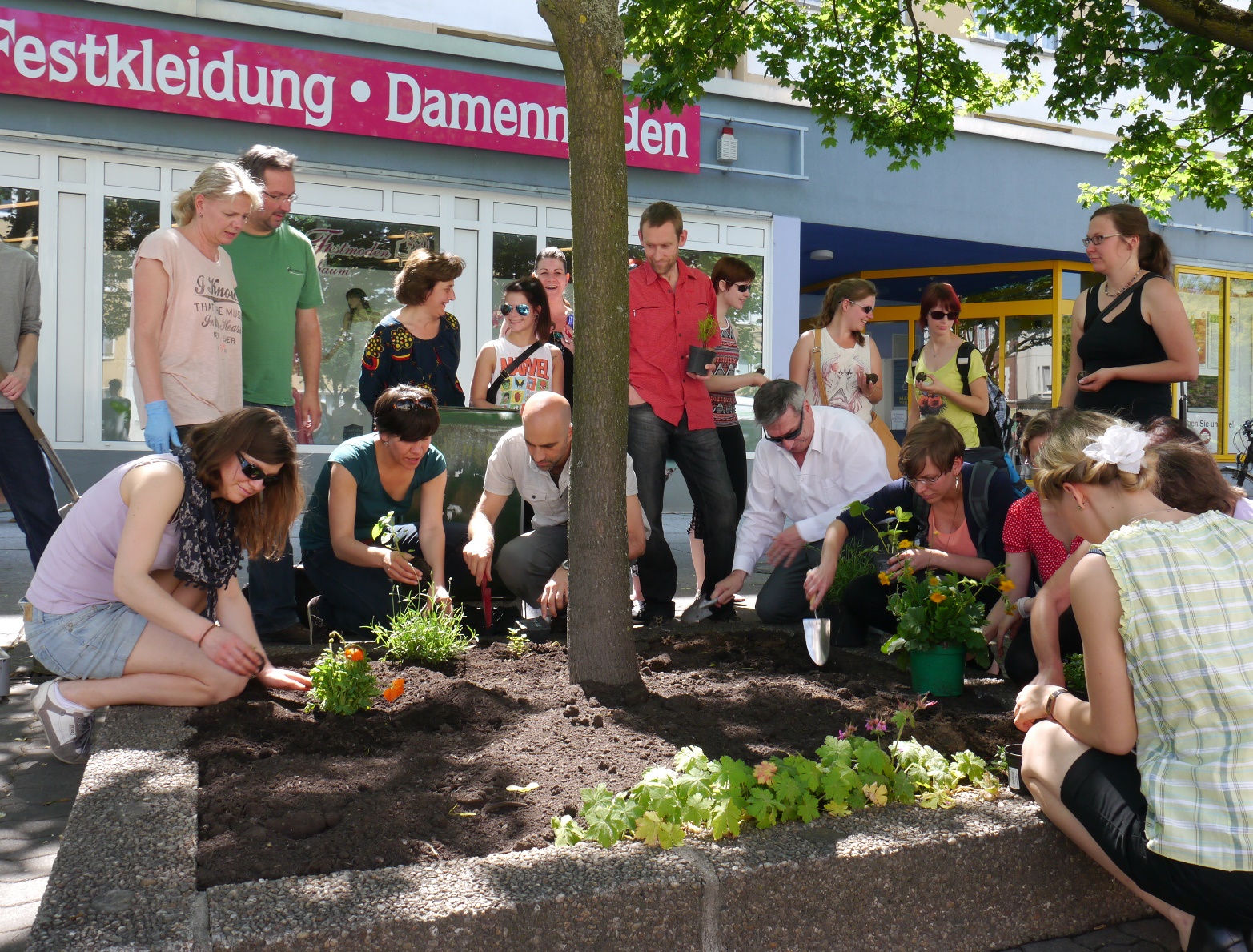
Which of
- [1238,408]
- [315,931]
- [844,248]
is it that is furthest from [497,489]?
[1238,408]

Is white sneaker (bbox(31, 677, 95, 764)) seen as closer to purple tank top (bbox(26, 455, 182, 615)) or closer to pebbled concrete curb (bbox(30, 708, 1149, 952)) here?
purple tank top (bbox(26, 455, 182, 615))

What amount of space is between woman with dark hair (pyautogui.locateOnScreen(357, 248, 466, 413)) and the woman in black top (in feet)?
9.78

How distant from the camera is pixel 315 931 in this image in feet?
6.36

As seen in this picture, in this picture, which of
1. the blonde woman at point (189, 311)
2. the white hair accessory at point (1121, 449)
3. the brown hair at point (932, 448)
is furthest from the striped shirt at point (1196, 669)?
the blonde woman at point (189, 311)

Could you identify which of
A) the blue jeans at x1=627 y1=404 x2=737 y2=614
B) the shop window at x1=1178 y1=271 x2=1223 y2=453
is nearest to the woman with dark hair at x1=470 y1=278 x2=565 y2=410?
the blue jeans at x1=627 y1=404 x2=737 y2=614

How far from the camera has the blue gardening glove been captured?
4.16 metres

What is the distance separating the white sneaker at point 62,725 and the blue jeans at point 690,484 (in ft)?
8.72

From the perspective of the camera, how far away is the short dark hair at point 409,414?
4.60 meters

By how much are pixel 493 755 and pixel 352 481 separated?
1947 mm

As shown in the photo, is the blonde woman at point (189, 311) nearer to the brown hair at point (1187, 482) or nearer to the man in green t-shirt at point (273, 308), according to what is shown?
the man in green t-shirt at point (273, 308)

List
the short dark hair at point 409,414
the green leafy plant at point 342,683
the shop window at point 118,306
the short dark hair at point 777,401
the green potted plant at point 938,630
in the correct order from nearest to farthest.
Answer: the green leafy plant at point 342,683
the green potted plant at point 938,630
the short dark hair at point 409,414
the short dark hair at point 777,401
the shop window at point 118,306

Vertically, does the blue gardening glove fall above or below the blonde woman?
below

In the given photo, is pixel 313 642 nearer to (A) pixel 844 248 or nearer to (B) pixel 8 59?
(B) pixel 8 59

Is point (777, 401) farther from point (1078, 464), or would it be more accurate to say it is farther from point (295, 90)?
point (295, 90)
